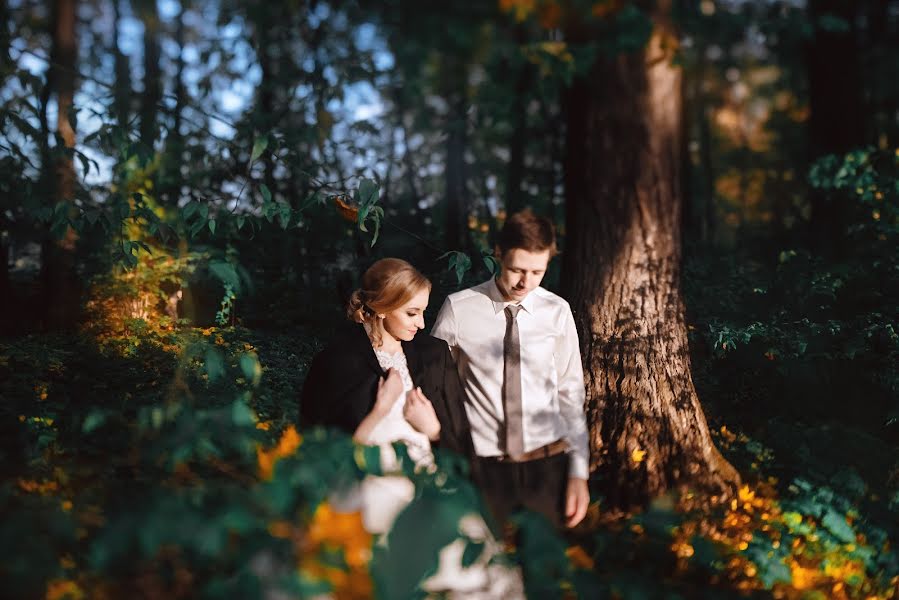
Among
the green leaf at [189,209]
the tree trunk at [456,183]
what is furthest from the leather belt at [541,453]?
the tree trunk at [456,183]

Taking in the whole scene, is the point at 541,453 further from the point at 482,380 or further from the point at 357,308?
the point at 357,308

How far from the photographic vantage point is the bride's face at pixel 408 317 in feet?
9.16

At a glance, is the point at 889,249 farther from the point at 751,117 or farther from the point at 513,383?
the point at 751,117

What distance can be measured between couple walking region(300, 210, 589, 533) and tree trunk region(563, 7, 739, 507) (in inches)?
24.8

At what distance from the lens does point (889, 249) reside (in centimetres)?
511

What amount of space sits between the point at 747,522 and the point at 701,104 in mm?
18079

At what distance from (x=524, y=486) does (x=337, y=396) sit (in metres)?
0.97

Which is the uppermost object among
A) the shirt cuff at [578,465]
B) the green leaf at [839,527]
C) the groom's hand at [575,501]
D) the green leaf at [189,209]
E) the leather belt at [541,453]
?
the green leaf at [189,209]

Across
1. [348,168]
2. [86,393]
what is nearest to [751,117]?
[348,168]

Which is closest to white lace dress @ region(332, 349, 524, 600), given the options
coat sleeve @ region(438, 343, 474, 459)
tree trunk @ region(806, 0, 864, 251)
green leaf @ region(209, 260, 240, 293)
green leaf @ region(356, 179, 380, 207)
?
coat sleeve @ region(438, 343, 474, 459)

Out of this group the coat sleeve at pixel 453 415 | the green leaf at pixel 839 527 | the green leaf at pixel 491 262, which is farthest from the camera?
the green leaf at pixel 839 527

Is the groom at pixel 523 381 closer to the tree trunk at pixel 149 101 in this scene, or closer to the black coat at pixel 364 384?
the black coat at pixel 364 384

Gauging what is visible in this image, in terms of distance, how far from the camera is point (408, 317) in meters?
2.82

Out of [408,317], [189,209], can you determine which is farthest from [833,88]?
[189,209]
